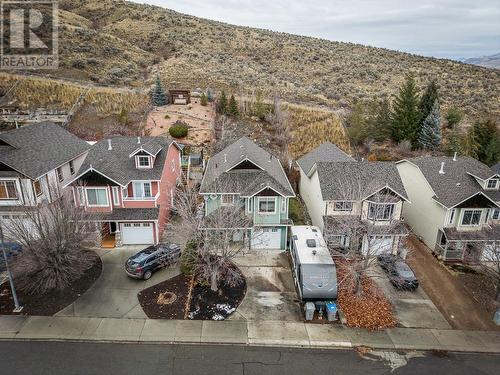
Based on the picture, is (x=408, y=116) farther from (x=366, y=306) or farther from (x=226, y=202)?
(x=366, y=306)

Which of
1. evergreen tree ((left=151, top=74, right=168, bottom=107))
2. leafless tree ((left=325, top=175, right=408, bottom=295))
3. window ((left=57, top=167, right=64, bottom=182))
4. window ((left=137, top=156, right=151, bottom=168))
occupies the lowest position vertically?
leafless tree ((left=325, top=175, right=408, bottom=295))

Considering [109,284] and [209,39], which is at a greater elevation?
[209,39]

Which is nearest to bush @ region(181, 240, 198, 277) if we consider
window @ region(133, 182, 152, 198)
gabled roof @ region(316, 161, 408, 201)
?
window @ region(133, 182, 152, 198)

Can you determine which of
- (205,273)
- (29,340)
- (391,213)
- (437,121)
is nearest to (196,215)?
(205,273)

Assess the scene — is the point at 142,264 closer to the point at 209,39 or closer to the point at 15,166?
the point at 15,166

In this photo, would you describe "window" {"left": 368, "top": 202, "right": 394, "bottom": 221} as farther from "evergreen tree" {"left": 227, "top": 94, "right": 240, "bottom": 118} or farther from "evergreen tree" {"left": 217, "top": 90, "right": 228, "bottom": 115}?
"evergreen tree" {"left": 217, "top": 90, "right": 228, "bottom": 115}

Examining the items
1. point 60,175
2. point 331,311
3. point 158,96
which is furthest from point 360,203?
point 158,96
